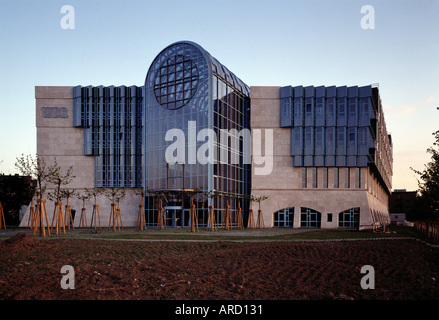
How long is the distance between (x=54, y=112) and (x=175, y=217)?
23739 mm

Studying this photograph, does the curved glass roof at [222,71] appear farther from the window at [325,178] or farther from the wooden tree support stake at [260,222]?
the wooden tree support stake at [260,222]

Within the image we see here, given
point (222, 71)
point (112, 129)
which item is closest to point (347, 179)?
point (222, 71)

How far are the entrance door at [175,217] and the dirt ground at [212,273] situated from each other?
108 feet

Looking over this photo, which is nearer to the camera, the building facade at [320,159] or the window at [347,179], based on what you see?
the building facade at [320,159]

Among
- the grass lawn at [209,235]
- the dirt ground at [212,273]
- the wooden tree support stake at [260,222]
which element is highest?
the dirt ground at [212,273]

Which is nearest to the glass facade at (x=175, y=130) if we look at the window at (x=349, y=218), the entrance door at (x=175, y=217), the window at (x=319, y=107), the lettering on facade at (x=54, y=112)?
the entrance door at (x=175, y=217)

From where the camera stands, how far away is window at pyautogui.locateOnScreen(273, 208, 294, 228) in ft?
184

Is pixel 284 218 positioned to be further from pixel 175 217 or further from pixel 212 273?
pixel 212 273

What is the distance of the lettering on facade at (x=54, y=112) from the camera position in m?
60.8

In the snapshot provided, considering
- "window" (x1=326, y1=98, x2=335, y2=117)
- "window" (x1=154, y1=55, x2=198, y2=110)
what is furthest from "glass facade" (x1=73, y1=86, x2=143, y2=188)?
"window" (x1=326, y1=98, x2=335, y2=117)

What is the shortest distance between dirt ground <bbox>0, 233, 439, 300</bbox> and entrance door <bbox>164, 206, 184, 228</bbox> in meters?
33.0

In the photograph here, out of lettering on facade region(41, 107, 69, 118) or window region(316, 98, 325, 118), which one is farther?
lettering on facade region(41, 107, 69, 118)

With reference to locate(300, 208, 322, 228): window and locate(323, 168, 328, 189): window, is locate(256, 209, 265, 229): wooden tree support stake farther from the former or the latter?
locate(323, 168, 328, 189): window
